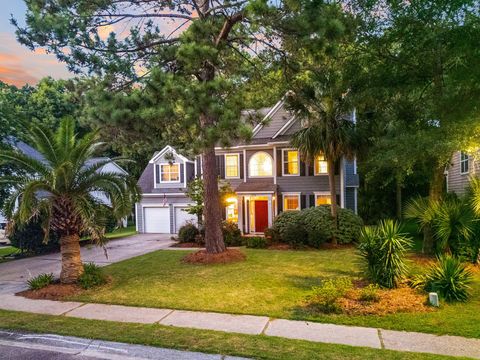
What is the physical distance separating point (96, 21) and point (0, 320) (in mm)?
8959

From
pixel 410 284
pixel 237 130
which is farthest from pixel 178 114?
pixel 410 284

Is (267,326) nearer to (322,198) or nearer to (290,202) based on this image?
(322,198)

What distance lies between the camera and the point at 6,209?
8.67m

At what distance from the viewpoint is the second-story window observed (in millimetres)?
18614

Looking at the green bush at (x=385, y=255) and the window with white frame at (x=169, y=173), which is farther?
the window with white frame at (x=169, y=173)

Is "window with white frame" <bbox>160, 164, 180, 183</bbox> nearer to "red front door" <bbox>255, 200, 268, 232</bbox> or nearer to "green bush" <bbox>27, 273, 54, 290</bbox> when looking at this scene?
"red front door" <bbox>255, 200, 268, 232</bbox>

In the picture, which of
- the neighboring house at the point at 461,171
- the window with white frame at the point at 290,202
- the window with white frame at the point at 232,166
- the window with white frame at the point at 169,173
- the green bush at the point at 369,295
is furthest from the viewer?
the window with white frame at the point at 169,173

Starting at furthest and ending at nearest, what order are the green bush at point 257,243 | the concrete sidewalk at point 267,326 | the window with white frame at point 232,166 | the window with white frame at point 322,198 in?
the window with white frame at point 232,166 < the window with white frame at point 322,198 < the green bush at point 257,243 < the concrete sidewalk at point 267,326

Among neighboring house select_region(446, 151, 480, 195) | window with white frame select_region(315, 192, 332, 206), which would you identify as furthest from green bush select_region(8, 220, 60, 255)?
neighboring house select_region(446, 151, 480, 195)

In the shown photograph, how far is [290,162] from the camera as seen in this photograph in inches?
738

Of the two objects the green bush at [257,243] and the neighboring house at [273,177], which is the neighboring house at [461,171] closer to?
the neighboring house at [273,177]

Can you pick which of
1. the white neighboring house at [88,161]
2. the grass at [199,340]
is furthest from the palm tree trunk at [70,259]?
the grass at [199,340]

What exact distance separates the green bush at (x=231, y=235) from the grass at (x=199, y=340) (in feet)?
32.6

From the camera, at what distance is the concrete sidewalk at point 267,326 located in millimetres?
5285
